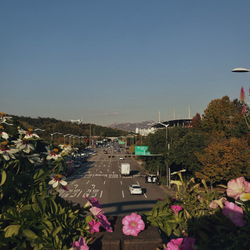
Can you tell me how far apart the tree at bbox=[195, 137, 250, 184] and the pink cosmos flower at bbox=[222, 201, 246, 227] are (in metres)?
27.8

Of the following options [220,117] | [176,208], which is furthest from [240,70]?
[220,117]

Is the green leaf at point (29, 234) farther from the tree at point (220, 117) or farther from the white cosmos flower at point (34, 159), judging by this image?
the tree at point (220, 117)

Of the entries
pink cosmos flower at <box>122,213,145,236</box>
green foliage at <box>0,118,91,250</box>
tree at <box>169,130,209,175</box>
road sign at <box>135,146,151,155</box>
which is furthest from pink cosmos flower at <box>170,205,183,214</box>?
road sign at <box>135,146,151,155</box>

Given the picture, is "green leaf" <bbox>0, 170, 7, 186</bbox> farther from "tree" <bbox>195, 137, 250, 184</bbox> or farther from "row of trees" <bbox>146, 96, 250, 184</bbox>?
"tree" <bbox>195, 137, 250, 184</bbox>

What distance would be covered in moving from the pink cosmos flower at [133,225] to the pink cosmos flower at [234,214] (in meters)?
0.86

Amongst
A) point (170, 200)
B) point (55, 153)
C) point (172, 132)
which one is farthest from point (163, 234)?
point (172, 132)

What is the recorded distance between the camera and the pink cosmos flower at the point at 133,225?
293cm

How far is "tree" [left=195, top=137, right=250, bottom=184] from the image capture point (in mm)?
29422

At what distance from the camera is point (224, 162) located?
29.5 meters

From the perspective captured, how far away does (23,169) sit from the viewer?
126 inches

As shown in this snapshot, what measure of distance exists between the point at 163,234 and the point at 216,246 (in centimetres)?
117

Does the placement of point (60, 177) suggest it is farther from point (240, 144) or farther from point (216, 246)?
point (240, 144)

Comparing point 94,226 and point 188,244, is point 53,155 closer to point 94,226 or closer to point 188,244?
point 94,226

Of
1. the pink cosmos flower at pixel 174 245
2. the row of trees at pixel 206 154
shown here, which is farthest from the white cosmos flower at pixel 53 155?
the row of trees at pixel 206 154
